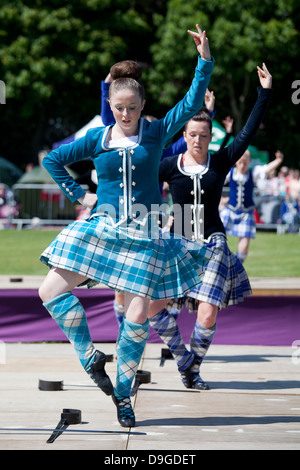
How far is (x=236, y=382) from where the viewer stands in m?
5.72

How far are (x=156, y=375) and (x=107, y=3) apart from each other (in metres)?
25.5

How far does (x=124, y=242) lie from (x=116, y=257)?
0.30 feet

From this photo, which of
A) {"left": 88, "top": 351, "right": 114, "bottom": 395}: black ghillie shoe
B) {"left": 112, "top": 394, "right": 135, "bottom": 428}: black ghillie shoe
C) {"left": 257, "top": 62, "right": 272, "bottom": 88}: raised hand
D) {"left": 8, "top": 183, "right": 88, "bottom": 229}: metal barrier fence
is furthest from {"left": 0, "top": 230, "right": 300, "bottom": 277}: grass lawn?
{"left": 88, "top": 351, "right": 114, "bottom": 395}: black ghillie shoe

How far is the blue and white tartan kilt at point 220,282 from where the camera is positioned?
218 inches

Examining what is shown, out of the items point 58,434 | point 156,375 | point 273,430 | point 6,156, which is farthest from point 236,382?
point 6,156

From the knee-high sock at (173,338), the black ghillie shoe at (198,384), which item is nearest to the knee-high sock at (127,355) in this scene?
the knee-high sock at (173,338)

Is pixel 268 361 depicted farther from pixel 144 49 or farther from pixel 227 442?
pixel 144 49

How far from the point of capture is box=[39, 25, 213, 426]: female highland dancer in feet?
14.2

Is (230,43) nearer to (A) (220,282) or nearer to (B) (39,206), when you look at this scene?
(B) (39,206)

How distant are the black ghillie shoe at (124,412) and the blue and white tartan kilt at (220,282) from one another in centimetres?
131

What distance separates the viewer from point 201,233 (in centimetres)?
559

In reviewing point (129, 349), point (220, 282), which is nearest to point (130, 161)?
point (129, 349)

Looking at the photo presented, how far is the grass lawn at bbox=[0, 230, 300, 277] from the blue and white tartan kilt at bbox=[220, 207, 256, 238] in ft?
3.21

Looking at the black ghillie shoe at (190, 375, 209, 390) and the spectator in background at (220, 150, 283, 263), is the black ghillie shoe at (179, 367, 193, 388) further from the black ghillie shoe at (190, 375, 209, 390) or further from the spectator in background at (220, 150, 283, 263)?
the spectator in background at (220, 150, 283, 263)
